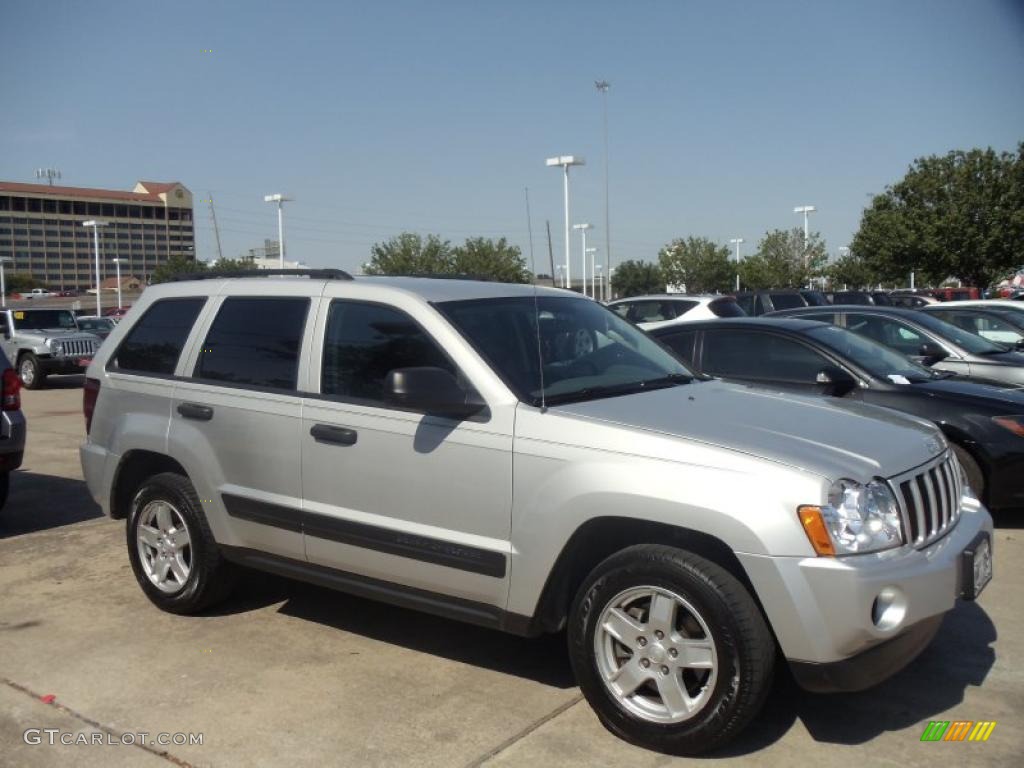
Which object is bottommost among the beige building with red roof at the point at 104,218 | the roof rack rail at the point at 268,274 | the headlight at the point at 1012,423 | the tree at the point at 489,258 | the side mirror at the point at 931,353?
the headlight at the point at 1012,423

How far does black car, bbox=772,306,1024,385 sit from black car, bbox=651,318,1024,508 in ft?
4.52

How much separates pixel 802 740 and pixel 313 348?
109 inches

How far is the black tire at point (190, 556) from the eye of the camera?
5.08 meters

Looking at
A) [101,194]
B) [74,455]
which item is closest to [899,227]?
[74,455]

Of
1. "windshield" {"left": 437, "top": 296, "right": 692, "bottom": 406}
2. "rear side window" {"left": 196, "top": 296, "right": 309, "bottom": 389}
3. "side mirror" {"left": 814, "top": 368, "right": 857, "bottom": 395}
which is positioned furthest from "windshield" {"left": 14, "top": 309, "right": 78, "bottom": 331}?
"windshield" {"left": 437, "top": 296, "right": 692, "bottom": 406}

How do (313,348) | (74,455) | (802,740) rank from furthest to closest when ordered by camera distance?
(74,455)
(313,348)
(802,740)

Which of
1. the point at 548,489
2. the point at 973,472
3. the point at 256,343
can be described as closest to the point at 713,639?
the point at 548,489

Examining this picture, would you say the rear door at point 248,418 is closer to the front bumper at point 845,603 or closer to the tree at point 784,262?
the front bumper at point 845,603

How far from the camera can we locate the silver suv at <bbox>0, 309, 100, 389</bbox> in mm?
20188

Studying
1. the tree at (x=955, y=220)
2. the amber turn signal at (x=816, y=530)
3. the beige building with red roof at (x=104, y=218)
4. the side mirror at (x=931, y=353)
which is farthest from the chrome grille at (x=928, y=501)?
the beige building with red roof at (x=104, y=218)

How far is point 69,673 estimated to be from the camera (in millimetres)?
4531

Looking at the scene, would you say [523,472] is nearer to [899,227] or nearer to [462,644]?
[462,644]

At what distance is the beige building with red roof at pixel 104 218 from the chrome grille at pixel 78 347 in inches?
4326

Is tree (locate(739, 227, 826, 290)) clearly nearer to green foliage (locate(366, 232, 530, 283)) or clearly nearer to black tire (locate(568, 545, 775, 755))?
green foliage (locate(366, 232, 530, 283))
